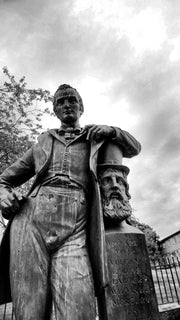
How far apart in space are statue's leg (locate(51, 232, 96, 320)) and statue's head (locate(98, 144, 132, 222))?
45 cm

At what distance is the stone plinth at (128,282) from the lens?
7.10ft

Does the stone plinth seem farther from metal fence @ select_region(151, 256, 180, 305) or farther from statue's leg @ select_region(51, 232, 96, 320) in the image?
metal fence @ select_region(151, 256, 180, 305)

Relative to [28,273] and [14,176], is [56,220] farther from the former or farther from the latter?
[14,176]

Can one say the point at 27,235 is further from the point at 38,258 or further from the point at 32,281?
the point at 32,281

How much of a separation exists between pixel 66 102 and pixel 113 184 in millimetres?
1212

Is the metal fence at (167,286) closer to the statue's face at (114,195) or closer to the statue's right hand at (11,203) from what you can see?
the statue's face at (114,195)

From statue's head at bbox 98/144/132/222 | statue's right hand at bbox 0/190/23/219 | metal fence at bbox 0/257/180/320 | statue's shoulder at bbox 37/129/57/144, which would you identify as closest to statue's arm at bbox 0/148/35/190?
statue's shoulder at bbox 37/129/57/144

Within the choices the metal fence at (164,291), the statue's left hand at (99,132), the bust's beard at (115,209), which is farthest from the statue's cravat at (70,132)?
the metal fence at (164,291)

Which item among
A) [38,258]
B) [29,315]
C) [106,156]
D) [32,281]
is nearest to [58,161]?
[106,156]

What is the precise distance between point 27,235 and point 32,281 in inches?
15.3

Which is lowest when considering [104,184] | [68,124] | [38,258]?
[38,258]

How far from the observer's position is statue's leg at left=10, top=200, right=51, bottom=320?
2.07m

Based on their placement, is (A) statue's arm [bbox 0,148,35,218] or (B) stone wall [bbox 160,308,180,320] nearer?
(A) statue's arm [bbox 0,148,35,218]

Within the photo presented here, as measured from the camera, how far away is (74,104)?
324 centimetres
